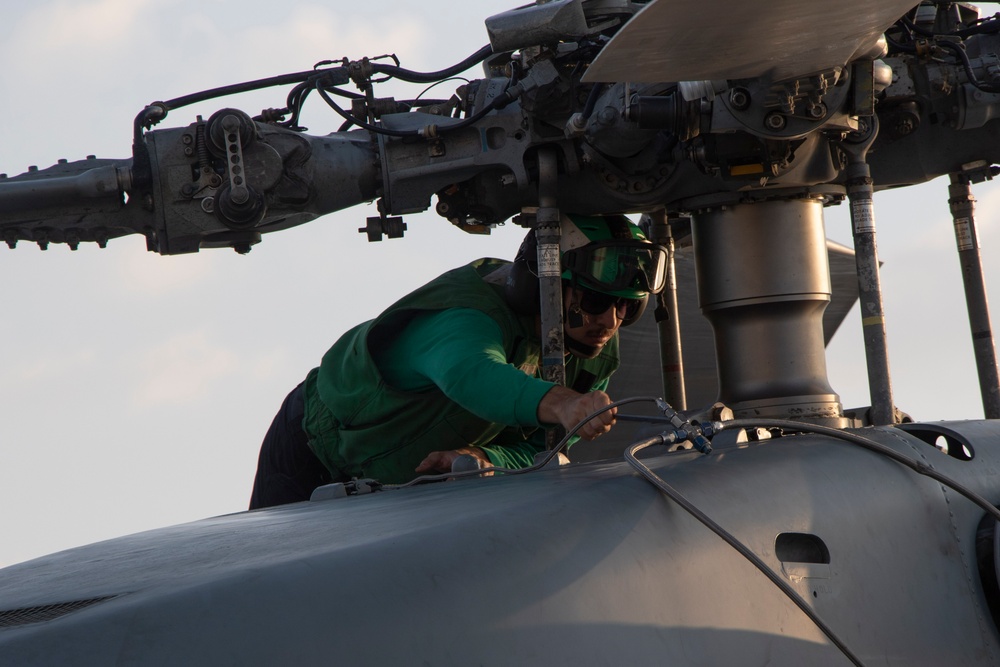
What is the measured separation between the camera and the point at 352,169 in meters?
4.14

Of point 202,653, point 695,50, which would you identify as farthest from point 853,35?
point 202,653

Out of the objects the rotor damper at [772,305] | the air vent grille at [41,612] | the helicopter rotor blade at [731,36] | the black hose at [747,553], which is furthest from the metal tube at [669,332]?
the air vent grille at [41,612]

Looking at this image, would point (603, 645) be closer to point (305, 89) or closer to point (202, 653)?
point (202, 653)

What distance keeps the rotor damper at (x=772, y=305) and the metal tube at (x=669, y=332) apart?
0.57m

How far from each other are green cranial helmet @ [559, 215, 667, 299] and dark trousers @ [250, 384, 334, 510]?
1.36 meters

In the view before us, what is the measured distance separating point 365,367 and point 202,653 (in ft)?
9.02

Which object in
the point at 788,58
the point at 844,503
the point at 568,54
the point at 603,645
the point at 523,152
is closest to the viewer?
the point at 603,645

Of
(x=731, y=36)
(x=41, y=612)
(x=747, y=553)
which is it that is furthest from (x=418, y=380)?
(x=41, y=612)

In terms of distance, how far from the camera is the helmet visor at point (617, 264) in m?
3.91

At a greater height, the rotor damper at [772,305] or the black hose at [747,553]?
the rotor damper at [772,305]

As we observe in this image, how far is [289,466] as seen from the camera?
15.7 ft

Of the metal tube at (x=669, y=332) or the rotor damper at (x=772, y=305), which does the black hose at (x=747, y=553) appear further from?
the metal tube at (x=669, y=332)

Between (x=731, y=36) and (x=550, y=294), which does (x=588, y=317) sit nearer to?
(x=550, y=294)

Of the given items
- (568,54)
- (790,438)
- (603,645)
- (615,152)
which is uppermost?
(568,54)
